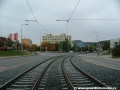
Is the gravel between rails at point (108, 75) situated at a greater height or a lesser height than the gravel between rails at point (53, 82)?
greater

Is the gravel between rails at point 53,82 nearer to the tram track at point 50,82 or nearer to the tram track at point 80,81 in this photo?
the tram track at point 50,82

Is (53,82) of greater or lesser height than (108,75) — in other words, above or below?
below

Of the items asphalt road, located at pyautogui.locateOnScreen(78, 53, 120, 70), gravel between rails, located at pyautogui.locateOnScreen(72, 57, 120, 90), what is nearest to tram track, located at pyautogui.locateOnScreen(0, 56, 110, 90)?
gravel between rails, located at pyautogui.locateOnScreen(72, 57, 120, 90)

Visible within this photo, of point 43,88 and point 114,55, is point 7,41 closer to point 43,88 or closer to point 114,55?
point 114,55

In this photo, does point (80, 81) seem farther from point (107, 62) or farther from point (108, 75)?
point (107, 62)

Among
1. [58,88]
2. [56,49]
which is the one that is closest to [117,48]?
[58,88]

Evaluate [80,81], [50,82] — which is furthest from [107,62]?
[50,82]

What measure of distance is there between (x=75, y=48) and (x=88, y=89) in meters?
187

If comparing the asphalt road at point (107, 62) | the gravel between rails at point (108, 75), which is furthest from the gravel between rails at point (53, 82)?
the asphalt road at point (107, 62)

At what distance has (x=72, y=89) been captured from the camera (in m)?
12.2

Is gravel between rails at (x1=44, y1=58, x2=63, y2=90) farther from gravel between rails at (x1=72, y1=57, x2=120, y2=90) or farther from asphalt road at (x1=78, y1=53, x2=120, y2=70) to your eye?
asphalt road at (x1=78, y1=53, x2=120, y2=70)

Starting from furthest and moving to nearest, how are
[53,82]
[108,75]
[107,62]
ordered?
[107,62] → [108,75] → [53,82]

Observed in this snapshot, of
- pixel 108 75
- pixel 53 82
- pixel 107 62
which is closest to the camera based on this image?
pixel 53 82

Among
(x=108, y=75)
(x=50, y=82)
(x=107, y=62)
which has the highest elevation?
Result: (x=107, y=62)
